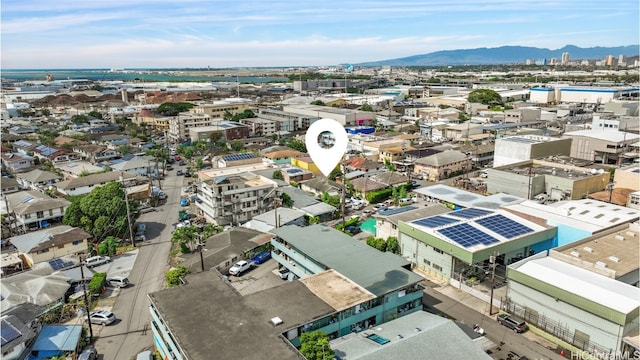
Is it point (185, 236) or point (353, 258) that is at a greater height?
point (353, 258)

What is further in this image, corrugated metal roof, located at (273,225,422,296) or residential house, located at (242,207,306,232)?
residential house, located at (242,207,306,232)

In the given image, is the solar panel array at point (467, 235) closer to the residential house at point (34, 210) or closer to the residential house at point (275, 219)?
the residential house at point (275, 219)

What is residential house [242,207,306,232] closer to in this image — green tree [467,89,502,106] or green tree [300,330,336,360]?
green tree [300,330,336,360]

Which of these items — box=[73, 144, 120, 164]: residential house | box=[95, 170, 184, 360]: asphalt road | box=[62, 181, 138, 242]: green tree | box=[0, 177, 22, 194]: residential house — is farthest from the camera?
box=[73, 144, 120, 164]: residential house

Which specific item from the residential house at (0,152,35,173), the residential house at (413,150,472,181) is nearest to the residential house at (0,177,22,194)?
the residential house at (0,152,35,173)

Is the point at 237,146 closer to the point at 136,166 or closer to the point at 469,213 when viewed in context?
the point at 136,166

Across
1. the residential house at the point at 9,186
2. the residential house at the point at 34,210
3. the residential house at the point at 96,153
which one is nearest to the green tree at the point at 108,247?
the residential house at the point at 34,210

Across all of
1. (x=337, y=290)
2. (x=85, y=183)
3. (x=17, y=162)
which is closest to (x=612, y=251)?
(x=337, y=290)
